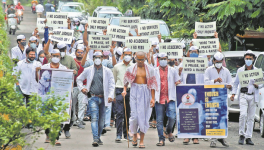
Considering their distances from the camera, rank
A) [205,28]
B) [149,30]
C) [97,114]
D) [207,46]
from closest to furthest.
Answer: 1. [97,114]
2. [207,46]
3. [205,28]
4. [149,30]

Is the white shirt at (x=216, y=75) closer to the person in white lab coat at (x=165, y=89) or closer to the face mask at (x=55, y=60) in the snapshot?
the person in white lab coat at (x=165, y=89)

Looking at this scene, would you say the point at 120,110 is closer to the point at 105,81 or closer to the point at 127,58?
the point at 105,81

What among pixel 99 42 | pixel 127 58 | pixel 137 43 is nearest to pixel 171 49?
pixel 137 43

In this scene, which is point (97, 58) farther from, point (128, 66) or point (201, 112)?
point (201, 112)

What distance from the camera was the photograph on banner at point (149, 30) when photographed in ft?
42.9

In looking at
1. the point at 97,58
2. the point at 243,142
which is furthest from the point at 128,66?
the point at 243,142

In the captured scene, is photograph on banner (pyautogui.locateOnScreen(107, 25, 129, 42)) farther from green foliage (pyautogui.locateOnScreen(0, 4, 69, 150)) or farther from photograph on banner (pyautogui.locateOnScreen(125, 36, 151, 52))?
green foliage (pyautogui.locateOnScreen(0, 4, 69, 150))

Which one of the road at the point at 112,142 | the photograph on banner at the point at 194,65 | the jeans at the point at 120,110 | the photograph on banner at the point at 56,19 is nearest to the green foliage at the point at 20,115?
the road at the point at 112,142

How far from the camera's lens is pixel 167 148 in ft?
33.2

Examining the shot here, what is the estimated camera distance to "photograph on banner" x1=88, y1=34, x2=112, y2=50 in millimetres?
12086

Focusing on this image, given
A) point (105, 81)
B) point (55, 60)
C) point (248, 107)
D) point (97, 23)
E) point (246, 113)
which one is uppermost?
point (97, 23)

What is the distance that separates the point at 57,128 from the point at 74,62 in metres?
5.52

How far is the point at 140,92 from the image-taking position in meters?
10.2

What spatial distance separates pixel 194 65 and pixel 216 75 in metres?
0.61
